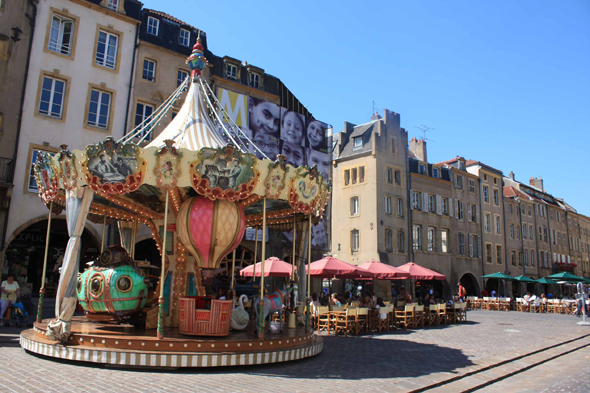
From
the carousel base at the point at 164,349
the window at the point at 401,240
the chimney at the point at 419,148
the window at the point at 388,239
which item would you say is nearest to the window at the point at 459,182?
the chimney at the point at 419,148

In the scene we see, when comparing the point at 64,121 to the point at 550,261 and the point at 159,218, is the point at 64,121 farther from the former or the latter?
the point at 550,261

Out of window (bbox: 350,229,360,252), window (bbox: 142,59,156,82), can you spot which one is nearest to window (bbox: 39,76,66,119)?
window (bbox: 142,59,156,82)

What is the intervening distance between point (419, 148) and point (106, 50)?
28077mm

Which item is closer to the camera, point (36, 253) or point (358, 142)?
point (36, 253)

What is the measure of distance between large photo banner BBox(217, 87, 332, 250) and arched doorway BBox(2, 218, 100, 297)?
9.51 metres

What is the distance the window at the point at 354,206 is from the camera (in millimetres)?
34719

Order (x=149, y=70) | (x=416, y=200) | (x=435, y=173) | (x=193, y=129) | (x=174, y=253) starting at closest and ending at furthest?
1. (x=193, y=129)
2. (x=174, y=253)
3. (x=149, y=70)
4. (x=416, y=200)
5. (x=435, y=173)

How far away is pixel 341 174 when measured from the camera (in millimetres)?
36500

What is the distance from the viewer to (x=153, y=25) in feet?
Answer: 78.6

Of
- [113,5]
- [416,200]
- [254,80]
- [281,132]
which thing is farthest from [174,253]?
[416,200]

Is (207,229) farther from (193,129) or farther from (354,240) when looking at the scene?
(354,240)

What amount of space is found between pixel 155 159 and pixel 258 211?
577 cm

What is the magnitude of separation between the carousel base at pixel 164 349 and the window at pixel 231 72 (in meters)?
20.1

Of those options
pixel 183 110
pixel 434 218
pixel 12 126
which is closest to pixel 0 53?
pixel 12 126
